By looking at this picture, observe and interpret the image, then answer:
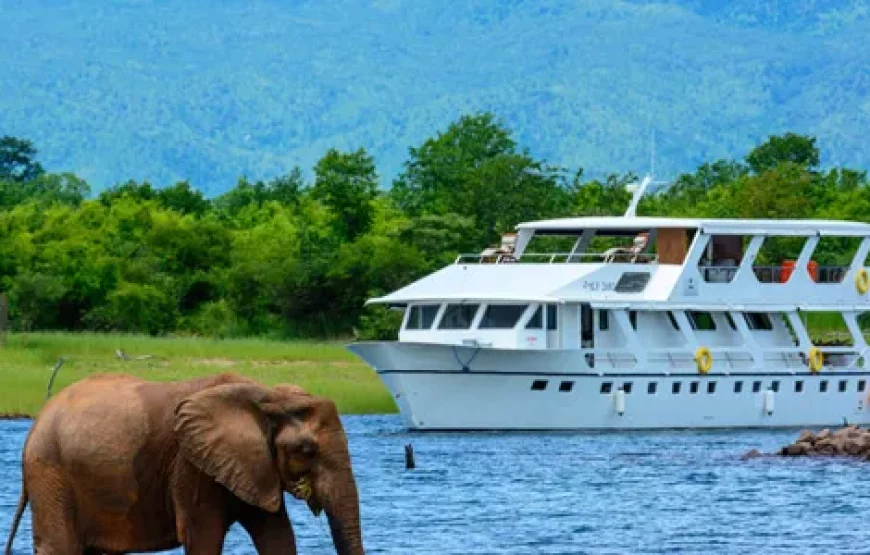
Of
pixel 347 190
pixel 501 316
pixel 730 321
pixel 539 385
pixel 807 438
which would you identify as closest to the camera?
pixel 807 438

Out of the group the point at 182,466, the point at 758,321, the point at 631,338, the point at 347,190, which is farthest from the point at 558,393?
the point at 347,190

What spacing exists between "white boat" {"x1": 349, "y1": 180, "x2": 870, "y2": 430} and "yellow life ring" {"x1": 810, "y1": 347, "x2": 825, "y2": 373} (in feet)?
0.11

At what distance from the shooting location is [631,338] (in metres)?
55.3

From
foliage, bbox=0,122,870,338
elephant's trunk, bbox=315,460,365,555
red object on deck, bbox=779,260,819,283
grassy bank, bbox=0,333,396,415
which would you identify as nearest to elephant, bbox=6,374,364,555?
elephant's trunk, bbox=315,460,365,555

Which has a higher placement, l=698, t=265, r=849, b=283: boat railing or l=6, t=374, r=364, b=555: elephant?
l=698, t=265, r=849, b=283: boat railing

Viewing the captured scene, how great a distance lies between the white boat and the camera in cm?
5344

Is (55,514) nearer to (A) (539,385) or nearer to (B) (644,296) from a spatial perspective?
(A) (539,385)

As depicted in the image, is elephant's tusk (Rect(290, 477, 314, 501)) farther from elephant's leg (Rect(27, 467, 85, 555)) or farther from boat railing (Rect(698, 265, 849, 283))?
boat railing (Rect(698, 265, 849, 283))

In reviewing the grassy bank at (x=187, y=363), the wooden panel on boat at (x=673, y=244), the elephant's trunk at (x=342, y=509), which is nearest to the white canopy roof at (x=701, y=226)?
the wooden panel on boat at (x=673, y=244)

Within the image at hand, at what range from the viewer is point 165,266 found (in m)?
85.9

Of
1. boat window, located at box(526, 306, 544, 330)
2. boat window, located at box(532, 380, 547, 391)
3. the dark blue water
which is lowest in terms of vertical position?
the dark blue water

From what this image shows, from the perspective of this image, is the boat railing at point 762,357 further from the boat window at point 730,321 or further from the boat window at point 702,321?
the boat window at point 702,321

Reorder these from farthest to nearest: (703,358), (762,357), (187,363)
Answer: (187,363) → (762,357) → (703,358)

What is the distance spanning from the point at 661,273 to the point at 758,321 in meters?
4.54
